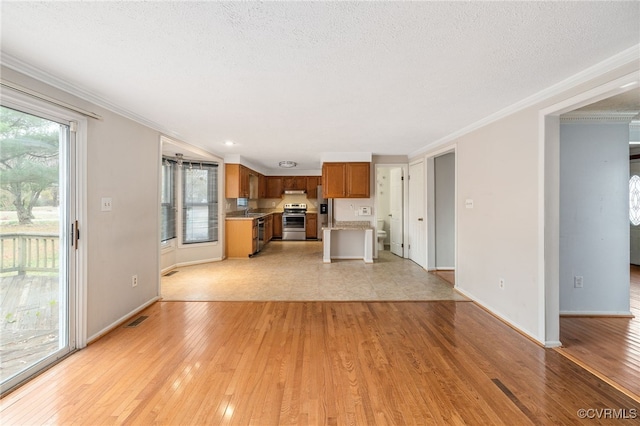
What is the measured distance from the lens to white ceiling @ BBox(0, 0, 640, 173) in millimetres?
1331

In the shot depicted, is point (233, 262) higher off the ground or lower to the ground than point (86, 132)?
lower

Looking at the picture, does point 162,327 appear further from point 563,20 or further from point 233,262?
point 563,20

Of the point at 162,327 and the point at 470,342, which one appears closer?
the point at 470,342

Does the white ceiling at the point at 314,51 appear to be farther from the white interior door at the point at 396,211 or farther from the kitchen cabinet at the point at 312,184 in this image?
the kitchen cabinet at the point at 312,184

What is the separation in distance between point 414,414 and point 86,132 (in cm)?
331

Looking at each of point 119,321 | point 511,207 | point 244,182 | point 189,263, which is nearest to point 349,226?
point 244,182

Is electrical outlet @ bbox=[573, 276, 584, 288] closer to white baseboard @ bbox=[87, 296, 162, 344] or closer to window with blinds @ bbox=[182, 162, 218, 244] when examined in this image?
white baseboard @ bbox=[87, 296, 162, 344]

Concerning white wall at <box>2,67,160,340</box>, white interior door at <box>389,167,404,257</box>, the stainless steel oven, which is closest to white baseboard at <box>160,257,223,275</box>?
white wall at <box>2,67,160,340</box>

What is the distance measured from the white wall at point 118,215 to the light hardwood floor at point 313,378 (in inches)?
14.4

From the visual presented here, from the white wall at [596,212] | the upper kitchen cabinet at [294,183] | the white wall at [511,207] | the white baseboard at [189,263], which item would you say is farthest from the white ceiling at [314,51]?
the upper kitchen cabinet at [294,183]

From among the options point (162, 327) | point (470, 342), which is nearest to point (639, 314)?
point (470, 342)

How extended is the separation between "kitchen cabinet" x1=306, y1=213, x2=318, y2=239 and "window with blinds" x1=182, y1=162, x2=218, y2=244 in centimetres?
335

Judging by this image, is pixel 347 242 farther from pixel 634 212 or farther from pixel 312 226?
pixel 634 212

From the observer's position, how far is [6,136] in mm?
1761
